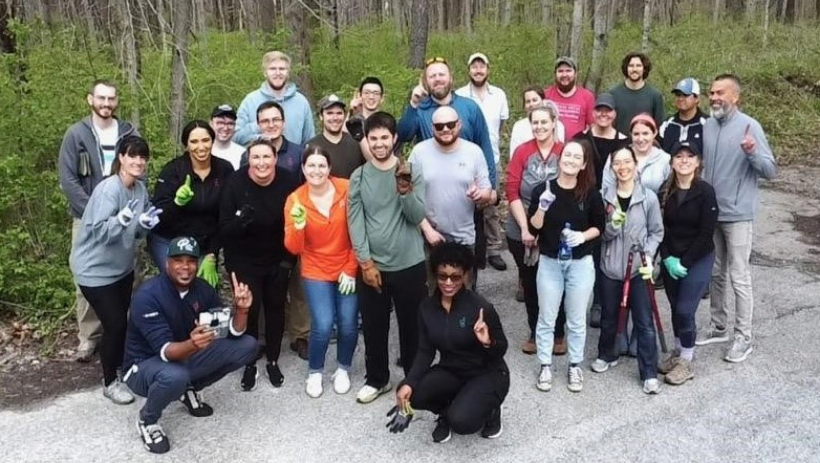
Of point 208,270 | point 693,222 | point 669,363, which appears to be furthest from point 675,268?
point 208,270

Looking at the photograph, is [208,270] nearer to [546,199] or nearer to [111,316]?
[111,316]

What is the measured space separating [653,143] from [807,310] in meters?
2.11

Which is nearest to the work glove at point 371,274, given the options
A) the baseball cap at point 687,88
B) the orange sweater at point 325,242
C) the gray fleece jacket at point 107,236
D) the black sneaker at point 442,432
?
the orange sweater at point 325,242

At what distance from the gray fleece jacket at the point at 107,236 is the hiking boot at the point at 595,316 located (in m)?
3.52

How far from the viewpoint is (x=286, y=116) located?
18.9 ft

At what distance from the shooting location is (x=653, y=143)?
5.42 metres

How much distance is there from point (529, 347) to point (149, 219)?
2884 millimetres

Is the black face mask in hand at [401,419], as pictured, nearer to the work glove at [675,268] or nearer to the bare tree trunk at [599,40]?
the work glove at [675,268]

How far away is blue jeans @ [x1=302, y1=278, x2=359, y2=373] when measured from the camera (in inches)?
188

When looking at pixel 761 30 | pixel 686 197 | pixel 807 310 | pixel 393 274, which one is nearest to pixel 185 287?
pixel 393 274

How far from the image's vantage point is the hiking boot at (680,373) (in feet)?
16.0

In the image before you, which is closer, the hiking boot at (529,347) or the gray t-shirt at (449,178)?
the gray t-shirt at (449,178)

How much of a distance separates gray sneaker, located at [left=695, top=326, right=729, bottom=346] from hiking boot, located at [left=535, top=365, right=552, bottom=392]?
4.48 feet

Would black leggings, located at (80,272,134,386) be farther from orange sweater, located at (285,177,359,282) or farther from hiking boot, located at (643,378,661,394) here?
hiking boot, located at (643,378,661,394)
